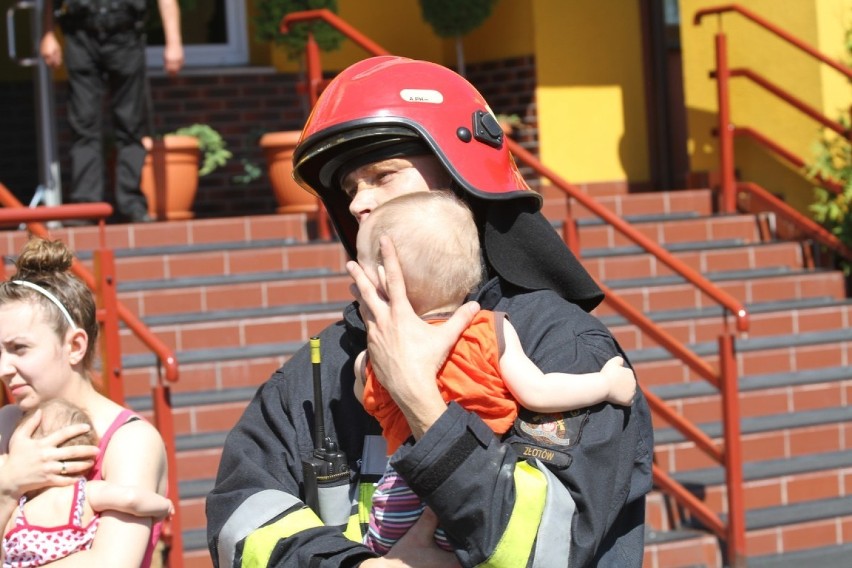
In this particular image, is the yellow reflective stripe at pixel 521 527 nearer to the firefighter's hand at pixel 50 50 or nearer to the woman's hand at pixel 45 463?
the woman's hand at pixel 45 463

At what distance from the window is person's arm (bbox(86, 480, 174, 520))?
7203mm

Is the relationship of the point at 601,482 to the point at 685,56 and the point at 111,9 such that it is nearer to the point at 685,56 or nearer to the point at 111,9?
the point at 111,9

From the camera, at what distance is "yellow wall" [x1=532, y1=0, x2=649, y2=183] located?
973 cm

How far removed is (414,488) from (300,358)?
53 cm

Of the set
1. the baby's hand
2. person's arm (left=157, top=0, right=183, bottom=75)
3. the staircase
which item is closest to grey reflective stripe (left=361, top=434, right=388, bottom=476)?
the baby's hand

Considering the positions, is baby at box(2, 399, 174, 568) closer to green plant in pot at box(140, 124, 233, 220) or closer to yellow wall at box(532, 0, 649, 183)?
green plant in pot at box(140, 124, 233, 220)

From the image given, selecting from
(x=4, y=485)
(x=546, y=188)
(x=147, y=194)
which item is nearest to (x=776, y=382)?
(x=546, y=188)

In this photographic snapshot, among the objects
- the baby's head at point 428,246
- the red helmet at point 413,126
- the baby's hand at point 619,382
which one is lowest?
the baby's hand at point 619,382

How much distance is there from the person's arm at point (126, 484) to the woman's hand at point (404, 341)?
1.11m

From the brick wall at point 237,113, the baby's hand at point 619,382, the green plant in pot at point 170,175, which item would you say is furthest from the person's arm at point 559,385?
the brick wall at point 237,113

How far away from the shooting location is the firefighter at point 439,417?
196cm

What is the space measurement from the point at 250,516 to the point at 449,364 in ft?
1.29

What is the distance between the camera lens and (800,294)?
8.34 m

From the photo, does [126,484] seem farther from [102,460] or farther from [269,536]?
[269,536]
